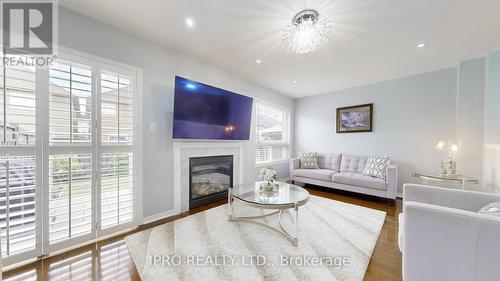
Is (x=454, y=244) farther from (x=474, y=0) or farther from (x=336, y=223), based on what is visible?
(x=474, y=0)

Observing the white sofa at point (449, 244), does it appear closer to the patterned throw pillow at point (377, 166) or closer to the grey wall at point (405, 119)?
the patterned throw pillow at point (377, 166)

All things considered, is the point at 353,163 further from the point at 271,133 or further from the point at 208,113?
the point at 208,113

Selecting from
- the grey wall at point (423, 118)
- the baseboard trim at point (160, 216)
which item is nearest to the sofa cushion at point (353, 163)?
the grey wall at point (423, 118)

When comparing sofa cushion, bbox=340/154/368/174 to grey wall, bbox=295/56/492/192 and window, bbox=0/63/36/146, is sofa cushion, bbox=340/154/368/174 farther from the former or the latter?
window, bbox=0/63/36/146

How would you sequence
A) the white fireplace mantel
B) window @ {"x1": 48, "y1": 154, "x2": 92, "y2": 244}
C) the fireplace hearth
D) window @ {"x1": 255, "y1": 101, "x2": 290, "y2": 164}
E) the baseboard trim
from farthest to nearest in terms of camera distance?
1. window @ {"x1": 255, "y1": 101, "x2": 290, "y2": 164}
2. the fireplace hearth
3. the white fireplace mantel
4. the baseboard trim
5. window @ {"x1": 48, "y1": 154, "x2": 92, "y2": 244}

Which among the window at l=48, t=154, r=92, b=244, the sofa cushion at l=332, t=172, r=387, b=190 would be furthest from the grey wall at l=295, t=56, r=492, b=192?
the window at l=48, t=154, r=92, b=244

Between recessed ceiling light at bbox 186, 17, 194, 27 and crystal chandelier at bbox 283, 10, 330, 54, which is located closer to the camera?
crystal chandelier at bbox 283, 10, 330, 54

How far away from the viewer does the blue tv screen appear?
270 centimetres

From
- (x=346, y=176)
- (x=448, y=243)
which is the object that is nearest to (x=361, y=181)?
(x=346, y=176)

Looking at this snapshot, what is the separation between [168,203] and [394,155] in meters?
4.50

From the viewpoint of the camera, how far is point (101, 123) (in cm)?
213

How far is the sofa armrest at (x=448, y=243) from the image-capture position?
3.62ft

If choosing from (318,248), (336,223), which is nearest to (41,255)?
(318,248)

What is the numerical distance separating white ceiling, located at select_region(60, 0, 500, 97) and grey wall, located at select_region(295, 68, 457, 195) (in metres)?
0.38
